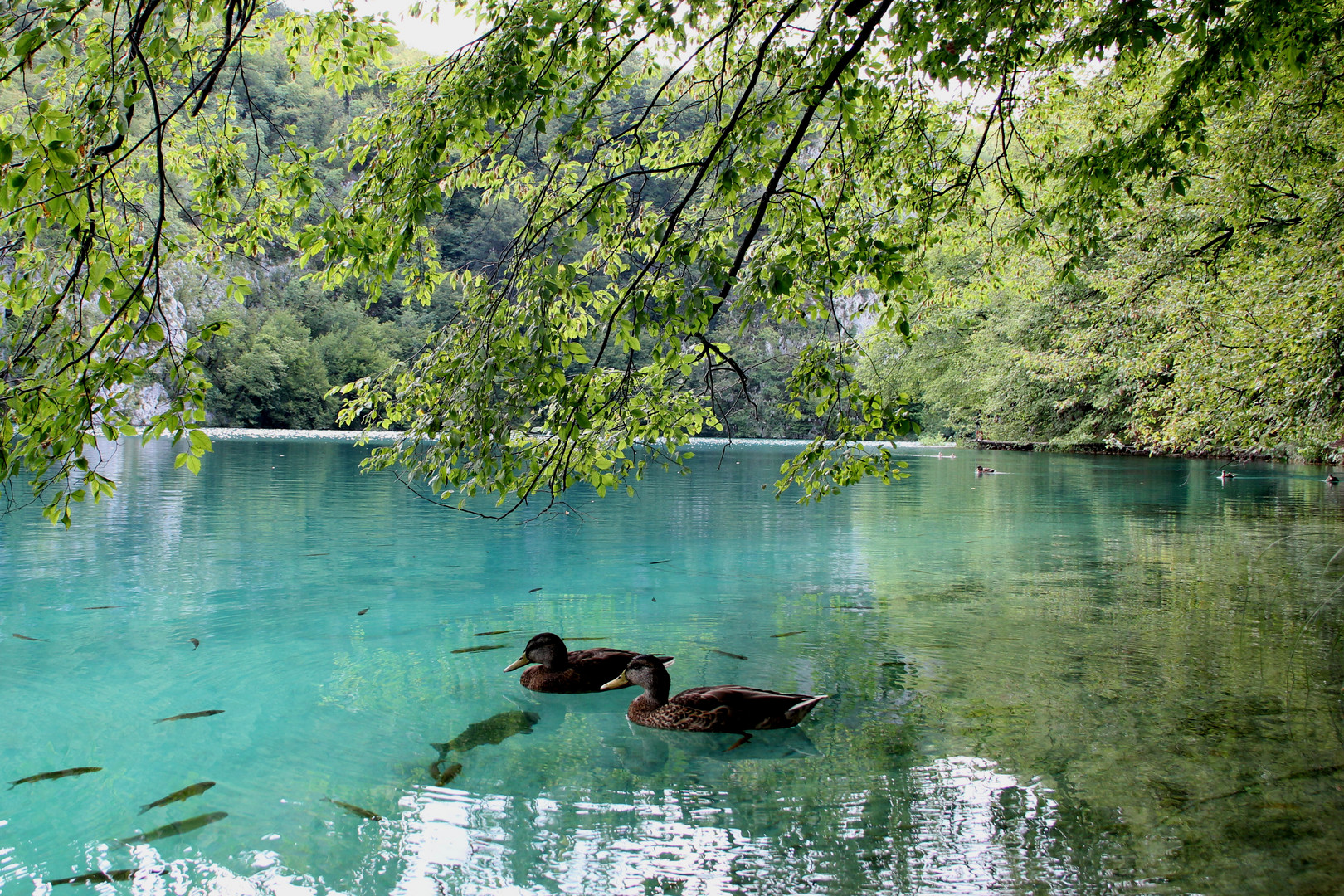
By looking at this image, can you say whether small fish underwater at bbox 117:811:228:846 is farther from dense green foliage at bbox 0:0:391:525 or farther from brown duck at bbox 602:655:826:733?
brown duck at bbox 602:655:826:733

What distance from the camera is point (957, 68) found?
24.2ft

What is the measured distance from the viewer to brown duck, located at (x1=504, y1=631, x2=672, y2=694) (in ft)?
23.3

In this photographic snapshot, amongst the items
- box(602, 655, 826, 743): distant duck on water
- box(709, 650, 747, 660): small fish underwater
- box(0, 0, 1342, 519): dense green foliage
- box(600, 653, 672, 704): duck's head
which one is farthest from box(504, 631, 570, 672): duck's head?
box(0, 0, 1342, 519): dense green foliage

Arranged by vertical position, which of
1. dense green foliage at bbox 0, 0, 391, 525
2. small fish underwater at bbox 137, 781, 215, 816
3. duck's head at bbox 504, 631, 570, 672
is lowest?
small fish underwater at bbox 137, 781, 215, 816

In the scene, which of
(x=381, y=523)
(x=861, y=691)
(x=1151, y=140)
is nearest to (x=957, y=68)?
(x=1151, y=140)

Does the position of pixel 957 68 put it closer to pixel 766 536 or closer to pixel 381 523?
pixel 766 536

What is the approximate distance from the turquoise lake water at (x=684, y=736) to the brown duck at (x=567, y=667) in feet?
0.49

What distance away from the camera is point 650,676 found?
6559mm

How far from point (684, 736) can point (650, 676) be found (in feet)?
1.95

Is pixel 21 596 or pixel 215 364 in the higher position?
pixel 215 364

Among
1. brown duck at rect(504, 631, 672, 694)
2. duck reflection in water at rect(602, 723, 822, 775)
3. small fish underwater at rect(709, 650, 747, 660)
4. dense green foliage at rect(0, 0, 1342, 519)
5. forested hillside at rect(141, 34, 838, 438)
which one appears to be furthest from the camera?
forested hillside at rect(141, 34, 838, 438)

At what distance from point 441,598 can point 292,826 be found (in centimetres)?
598

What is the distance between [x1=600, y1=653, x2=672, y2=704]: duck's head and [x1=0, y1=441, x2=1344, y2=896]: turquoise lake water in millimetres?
327

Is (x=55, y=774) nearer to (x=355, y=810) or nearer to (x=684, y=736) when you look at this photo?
(x=355, y=810)
